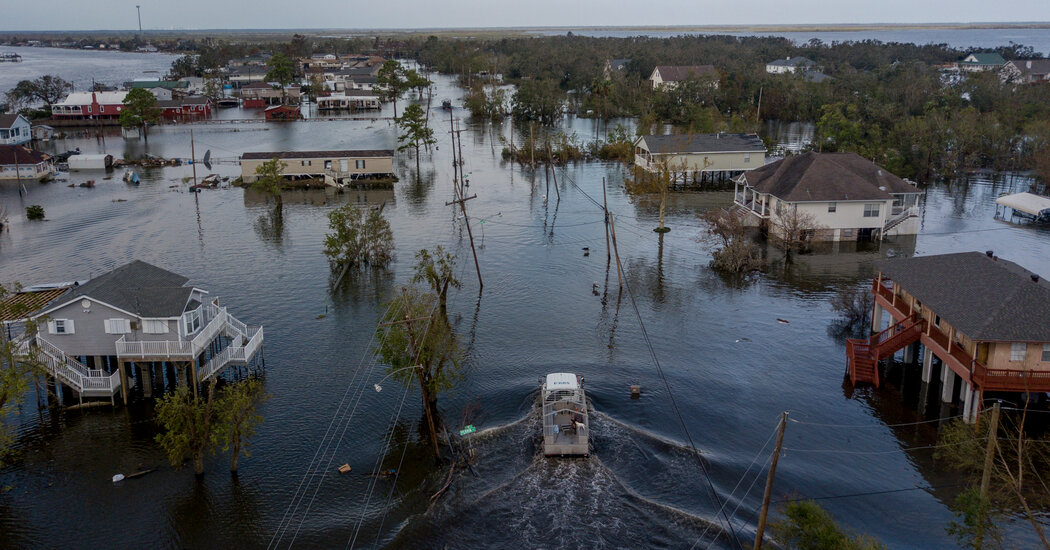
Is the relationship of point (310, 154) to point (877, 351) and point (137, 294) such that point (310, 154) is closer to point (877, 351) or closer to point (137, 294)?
point (137, 294)

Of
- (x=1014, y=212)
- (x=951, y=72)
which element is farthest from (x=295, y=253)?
(x=951, y=72)

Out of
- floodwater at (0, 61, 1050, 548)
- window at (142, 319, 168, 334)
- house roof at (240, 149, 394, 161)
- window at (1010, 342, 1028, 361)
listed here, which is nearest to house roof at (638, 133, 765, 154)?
floodwater at (0, 61, 1050, 548)

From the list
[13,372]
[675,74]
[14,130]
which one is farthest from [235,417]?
[675,74]

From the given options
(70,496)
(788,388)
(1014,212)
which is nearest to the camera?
(70,496)

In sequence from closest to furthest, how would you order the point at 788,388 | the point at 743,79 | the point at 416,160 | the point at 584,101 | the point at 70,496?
the point at 70,496
the point at 788,388
the point at 416,160
the point at 743,79
the point at 584,101

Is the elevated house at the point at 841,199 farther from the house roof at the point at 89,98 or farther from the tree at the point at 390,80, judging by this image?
the house roof at the point at 89,98

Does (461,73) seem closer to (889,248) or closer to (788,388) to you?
(889,248)

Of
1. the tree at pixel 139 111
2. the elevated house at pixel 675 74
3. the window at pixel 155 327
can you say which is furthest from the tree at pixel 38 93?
the window at pixel 155 327
